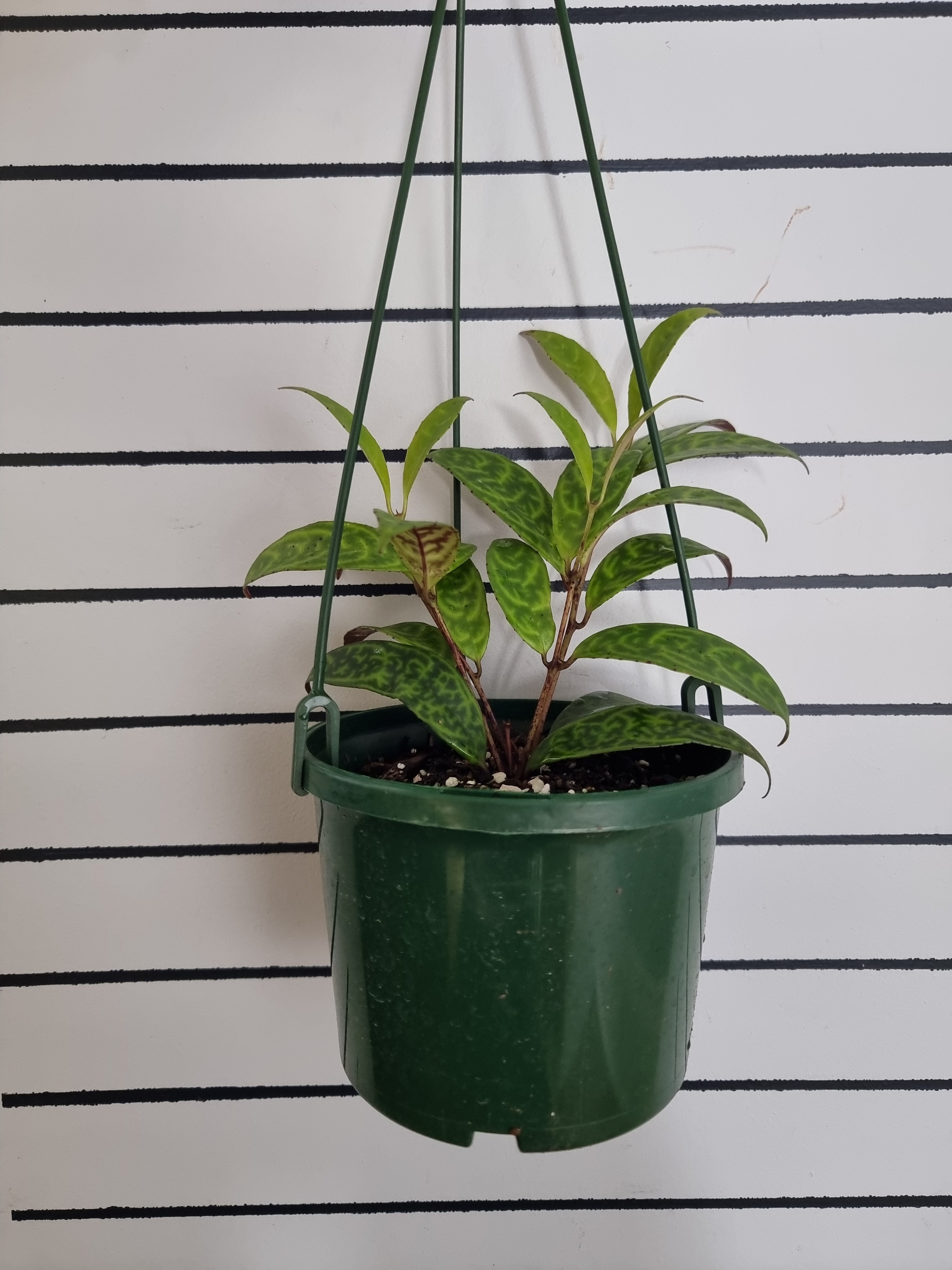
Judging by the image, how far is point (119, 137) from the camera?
884 mm

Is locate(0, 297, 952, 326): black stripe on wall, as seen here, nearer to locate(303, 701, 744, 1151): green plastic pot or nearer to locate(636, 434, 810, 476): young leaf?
locate(636, 434, 810, 476): young leaf

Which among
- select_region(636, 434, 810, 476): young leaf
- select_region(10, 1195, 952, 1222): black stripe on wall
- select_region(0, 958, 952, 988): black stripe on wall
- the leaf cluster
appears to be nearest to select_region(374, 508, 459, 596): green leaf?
the leaf cluster

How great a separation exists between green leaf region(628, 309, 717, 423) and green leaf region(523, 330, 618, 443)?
23 millimetres

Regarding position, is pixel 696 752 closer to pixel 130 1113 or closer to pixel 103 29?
pixel 130 1113

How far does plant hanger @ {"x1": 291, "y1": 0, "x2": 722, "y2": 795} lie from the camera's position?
68cm

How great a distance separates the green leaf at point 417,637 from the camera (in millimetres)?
735

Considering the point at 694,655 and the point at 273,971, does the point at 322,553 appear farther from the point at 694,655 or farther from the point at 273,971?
the point at 273,971

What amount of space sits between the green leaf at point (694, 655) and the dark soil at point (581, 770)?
10cm

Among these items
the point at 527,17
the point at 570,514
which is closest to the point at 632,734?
the point at 570,514

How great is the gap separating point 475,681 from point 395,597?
8.1 inches

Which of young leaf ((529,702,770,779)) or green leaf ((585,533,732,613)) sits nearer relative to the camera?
young leaf ((529,702,770,779))

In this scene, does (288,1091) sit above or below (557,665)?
below

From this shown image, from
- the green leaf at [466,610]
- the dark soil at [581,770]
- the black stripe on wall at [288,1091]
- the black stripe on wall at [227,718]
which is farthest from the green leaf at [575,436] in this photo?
the black stripe on wall at [288,1091]

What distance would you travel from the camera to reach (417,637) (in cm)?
77
